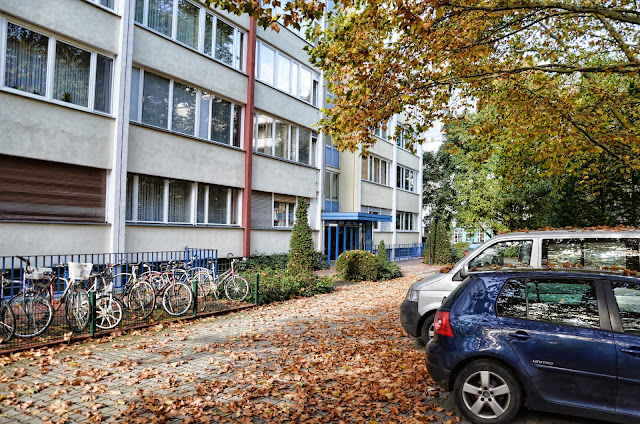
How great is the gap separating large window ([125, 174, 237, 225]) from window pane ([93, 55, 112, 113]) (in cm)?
213

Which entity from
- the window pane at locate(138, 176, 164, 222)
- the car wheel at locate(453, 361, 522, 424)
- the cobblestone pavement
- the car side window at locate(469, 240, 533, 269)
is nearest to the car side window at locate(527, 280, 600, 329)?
the car wheel at locate(453, 361, 522, 424)

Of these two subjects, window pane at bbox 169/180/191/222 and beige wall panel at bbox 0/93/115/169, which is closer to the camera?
beige wall panel at bbox 0/93/115/169

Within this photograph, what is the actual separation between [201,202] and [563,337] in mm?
13832

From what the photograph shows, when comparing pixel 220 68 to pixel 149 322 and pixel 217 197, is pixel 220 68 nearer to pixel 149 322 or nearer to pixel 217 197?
pixel 217 197

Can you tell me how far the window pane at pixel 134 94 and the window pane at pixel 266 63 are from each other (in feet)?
20.5

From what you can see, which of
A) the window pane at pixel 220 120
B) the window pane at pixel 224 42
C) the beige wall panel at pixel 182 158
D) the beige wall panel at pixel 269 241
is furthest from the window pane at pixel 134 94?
the beige wall panel at pixel 269 241

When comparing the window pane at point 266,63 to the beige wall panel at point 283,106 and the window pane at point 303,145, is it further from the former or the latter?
the window pane at point 303,145

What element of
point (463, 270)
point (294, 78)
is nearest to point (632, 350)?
point (463, 270)

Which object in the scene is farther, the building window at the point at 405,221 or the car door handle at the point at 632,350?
the building window at the point at 405,221

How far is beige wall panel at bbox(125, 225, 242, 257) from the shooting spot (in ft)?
45.1

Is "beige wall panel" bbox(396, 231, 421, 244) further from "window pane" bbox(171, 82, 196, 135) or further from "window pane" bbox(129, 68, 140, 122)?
"window pane" bbox(129, 68, 140, 122)

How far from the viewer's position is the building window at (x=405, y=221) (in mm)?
33688

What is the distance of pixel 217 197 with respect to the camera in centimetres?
1712

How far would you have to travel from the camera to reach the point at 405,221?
115 ft
